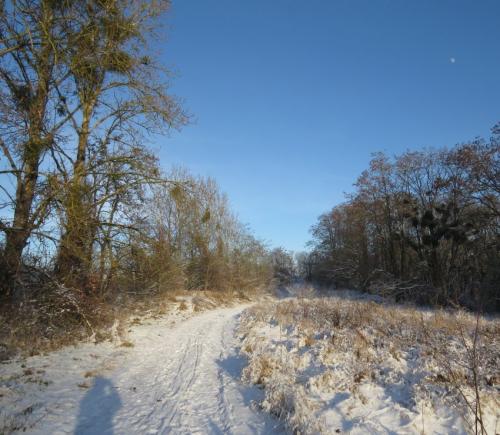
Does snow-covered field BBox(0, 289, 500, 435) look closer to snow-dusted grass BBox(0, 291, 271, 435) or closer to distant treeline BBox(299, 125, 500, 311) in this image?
snow-dusted grass BBox(0, 291, 271, 435)

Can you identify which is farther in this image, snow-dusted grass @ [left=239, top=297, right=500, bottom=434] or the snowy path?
the snowy path

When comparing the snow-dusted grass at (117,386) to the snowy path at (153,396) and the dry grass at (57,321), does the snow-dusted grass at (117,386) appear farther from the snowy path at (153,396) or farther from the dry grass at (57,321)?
the dry grass at (57,321)

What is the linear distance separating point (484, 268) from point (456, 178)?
21.3 ft

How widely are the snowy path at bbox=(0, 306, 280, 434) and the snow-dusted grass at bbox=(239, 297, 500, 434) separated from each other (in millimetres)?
509

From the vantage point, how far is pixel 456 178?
2338 cm

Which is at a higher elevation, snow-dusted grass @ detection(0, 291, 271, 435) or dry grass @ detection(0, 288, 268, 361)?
dry grass @ detection(0, 288, 268, 361)

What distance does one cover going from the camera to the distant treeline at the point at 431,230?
65.0ft

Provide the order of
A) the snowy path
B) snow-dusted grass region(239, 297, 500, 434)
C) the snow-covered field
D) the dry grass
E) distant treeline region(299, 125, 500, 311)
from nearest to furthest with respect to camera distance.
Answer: snow-dusted grass region(239, 297, 500, 434)
the snow-covered field
the snowy path
the dry grass
distant treeline region(299, 125, 500, 311)

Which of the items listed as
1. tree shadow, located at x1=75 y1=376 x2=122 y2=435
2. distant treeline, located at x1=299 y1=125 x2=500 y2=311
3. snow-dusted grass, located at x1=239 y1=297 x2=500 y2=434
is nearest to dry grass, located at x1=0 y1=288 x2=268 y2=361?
tree shadow, located at x1=75 y1=376 x2=122 y2=435

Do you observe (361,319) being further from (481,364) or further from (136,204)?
(136,204)

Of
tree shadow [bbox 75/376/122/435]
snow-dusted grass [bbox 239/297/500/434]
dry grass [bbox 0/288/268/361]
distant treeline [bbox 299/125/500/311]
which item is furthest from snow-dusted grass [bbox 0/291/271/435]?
distant treeline [bbox 299/125/500/311]

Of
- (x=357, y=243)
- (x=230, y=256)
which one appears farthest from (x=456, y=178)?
(x=230, y=256)

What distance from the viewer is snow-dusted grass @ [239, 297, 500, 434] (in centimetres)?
399

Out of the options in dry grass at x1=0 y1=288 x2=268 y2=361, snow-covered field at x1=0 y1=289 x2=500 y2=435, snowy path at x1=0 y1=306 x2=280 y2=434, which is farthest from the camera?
dry grass at x1=0 y1=288 x2=268 y2=361
